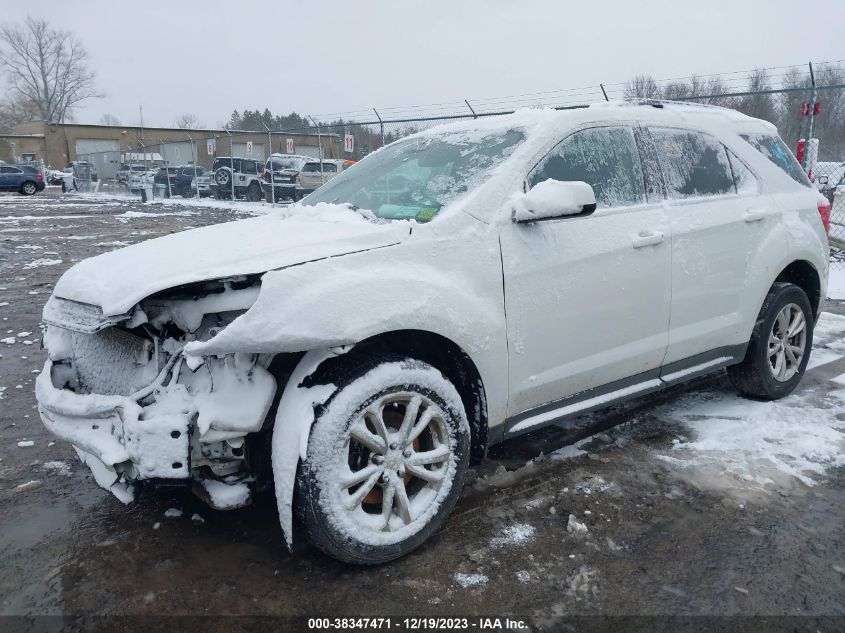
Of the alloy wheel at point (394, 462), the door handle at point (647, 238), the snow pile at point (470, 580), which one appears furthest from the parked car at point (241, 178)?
the snow pile at point (470, 580)

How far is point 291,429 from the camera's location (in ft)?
7.32

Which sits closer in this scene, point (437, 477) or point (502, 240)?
point (437, 477)

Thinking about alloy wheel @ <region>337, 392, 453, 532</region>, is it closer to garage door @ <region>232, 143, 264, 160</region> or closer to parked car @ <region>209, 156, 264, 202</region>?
parked car @ <region>209, 156, 264, 202</region>

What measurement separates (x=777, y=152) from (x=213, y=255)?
361cm

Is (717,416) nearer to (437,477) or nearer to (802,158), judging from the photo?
(437,477)

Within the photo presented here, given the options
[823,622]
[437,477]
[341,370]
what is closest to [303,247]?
[341,370]

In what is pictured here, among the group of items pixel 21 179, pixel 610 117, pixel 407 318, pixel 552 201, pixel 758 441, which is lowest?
pixel 758 441

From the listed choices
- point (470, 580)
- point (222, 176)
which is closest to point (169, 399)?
point (470, 580)

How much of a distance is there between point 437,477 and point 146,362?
3.95 feet

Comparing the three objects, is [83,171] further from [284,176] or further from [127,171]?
[284,176]

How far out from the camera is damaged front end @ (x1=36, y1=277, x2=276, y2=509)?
2168 millimetres

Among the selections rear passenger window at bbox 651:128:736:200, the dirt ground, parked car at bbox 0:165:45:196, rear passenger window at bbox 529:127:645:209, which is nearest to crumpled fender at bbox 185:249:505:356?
rear passenger window at bbox 529:127:645:209

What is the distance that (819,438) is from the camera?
3605 mm

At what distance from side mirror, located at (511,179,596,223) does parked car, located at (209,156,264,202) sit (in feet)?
77.2
